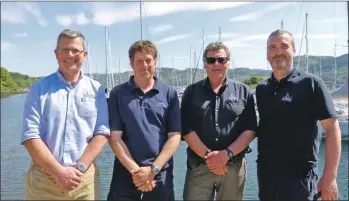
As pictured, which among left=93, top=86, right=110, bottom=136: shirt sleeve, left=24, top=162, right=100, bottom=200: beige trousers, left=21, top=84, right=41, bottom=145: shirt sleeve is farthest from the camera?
left=93, top=86, right=110, bottom=136: shirt sleeve

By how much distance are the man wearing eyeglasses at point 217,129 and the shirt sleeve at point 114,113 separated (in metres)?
0.83

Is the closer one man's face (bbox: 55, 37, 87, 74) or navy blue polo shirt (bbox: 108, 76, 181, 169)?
man's face (bbox: 55, 37, 87, 74)

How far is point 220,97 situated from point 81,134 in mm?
1701

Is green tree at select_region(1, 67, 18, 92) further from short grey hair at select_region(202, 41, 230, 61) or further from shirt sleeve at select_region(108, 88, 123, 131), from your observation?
short grey hair at select_region(202, 41, 230, 61)

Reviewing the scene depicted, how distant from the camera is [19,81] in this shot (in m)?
70.8

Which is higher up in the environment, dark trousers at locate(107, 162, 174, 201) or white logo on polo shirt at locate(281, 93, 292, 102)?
white logo on polo shirt at locate(281, 93, 292, 102)

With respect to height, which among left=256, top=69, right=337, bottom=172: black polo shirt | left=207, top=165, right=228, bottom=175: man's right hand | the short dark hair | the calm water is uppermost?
the short dark hair

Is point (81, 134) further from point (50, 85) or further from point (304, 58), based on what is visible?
point (304, 58)

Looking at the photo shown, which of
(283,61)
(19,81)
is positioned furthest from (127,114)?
(19,81)

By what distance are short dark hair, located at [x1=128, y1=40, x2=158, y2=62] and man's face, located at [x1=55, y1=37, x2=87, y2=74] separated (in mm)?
549

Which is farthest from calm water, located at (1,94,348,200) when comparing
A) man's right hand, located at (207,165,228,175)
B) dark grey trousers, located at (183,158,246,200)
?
man's right hand, located at (207,165,228,175)

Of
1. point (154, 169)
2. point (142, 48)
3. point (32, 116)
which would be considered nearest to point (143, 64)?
point (142, 48)

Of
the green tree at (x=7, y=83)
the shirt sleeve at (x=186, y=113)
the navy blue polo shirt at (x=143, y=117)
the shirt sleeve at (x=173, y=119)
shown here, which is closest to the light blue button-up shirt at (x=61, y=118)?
the navy blue polo shirt at (x=143, y=117)

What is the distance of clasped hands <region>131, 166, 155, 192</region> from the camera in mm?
3309
